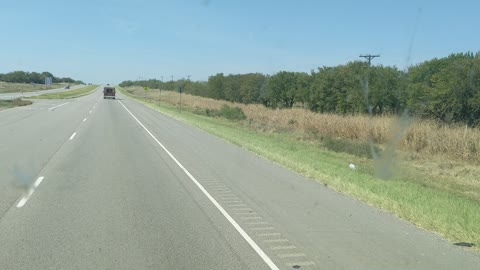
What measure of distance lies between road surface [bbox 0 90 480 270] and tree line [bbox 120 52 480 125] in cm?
1474

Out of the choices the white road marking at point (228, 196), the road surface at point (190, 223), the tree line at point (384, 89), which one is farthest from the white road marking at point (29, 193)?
the tree line at point (384, 89)

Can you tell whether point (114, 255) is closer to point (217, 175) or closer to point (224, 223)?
point (224, 223)

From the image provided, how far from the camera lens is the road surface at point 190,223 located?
A: 6.18 meters

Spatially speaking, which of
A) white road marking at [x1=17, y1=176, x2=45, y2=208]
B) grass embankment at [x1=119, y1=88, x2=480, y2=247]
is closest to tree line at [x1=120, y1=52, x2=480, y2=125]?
grass embankment at [x1=119, y1=88, x2=480, y2=247]

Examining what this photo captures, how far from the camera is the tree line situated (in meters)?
39.2

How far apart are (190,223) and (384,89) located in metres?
49.0

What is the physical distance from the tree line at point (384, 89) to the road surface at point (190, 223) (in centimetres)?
1474

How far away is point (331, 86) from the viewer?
68.5 m

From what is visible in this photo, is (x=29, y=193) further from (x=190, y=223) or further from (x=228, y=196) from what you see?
(x=190, y=223)

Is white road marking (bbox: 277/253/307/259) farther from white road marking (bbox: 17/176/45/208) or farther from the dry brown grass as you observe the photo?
the dry brown grass

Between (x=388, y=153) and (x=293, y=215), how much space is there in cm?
1372

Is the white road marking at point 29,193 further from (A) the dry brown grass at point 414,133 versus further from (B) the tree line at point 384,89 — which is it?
(B) the tree line at point 384,89

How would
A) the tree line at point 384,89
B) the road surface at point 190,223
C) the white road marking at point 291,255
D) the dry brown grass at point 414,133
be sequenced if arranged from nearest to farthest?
1. the road surface at point 190,223
2. the white road marking at point 291,255
3. the dry brown grass at point 414,133
4. the tree line at point 384,89

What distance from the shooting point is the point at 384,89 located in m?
53.9
